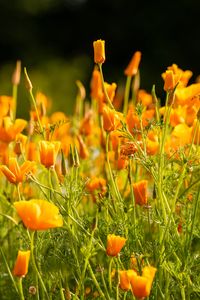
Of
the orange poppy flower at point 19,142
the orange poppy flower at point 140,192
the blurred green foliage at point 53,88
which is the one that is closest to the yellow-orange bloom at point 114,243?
the orange poppy flower at point 140,192

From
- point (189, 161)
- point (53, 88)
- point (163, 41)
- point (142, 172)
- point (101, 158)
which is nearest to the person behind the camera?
point (189, 161)

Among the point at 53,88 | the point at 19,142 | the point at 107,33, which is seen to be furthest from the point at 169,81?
the point at 107,33

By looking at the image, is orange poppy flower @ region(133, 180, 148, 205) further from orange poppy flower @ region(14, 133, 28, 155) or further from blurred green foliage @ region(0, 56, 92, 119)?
blurred green foliage @ region(0, 56, 92, 119)

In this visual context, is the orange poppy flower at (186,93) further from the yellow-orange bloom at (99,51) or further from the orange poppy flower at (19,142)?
the orange poppy flower at (19,142)

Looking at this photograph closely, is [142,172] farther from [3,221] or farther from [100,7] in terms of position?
[100,7]

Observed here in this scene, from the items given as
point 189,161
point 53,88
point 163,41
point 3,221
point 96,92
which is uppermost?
point 163,41

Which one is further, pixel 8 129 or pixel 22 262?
pixel 8 129

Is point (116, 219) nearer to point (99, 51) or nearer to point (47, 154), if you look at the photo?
point (47, 154)

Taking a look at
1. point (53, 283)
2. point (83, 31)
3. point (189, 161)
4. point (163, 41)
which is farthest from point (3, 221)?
point (83, 31)
